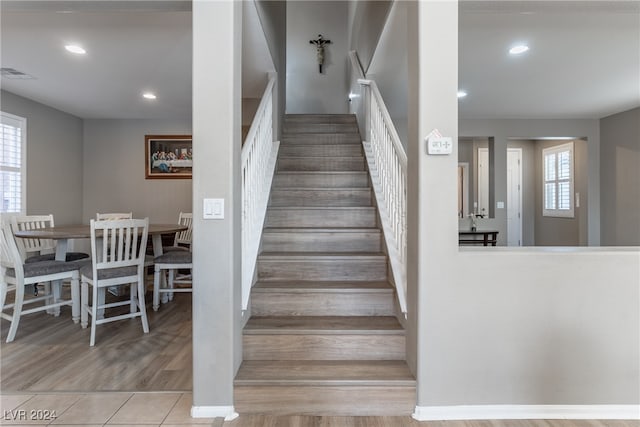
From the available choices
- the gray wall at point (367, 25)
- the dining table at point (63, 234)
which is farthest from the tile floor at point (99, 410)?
the gray wall at point (367, 25)

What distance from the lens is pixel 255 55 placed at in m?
3.62

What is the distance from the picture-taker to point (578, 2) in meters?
2.11

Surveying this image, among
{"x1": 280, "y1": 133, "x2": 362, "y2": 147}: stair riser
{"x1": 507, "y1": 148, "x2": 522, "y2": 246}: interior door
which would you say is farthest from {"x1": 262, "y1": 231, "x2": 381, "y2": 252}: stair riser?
{"x1": 507, "y1": 148, "x2": 522, "y2": 246}: interior door

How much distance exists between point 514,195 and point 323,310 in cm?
651

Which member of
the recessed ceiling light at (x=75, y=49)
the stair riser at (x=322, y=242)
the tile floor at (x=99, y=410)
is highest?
the recessed ceiling light at (x=75, y=49)

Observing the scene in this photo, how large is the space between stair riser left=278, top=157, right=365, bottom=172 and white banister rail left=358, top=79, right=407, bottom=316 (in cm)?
25

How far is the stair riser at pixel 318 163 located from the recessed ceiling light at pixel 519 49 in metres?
1.76

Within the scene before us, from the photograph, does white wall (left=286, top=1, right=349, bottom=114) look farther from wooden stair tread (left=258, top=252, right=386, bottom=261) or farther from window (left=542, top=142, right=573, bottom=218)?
wooden stair tread (left=258, top=252, right=386, bottom=261)

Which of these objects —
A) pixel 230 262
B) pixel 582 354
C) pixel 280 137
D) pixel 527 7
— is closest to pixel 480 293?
pixel 582 354

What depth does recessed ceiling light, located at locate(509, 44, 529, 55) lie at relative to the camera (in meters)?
3.20

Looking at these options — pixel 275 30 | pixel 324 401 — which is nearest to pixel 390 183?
pixel 324 401

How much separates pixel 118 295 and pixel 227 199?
10.2 ft

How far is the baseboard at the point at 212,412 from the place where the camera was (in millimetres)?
1882

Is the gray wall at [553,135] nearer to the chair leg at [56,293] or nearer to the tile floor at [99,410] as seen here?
the tile floor at [99,410]
